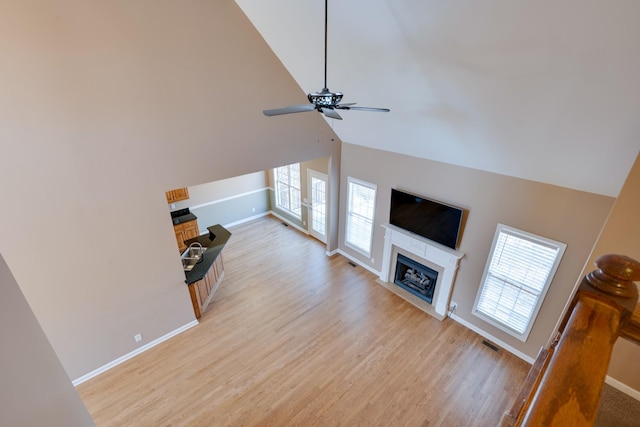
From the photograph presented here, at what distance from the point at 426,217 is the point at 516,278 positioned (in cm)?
169

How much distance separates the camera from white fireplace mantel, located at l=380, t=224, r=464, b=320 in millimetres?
5242

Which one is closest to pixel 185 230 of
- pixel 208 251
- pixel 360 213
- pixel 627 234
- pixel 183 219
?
pixel 183 219

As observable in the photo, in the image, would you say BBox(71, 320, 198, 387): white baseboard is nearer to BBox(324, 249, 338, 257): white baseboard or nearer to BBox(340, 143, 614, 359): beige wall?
BBox(324, 249, 338, 257): white baseboard

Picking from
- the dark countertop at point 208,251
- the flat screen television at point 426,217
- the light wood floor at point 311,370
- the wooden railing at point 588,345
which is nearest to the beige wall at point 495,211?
the flat screen television at point 426,217

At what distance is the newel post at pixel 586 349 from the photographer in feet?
2.03

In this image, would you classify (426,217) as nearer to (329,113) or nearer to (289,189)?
A: (329,113)

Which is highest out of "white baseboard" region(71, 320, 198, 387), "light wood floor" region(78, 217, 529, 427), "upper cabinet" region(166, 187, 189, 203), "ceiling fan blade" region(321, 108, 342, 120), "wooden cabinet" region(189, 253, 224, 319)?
"ceiling fan blade" region(321, 108, 342, 120)

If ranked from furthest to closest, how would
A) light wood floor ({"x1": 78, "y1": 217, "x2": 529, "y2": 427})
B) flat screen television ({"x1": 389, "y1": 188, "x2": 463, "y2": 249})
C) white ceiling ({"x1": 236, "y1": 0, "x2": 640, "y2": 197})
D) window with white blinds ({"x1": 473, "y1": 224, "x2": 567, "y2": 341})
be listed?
flat screen television ({"x1": 389, "y1": 188, "x2": 463, "y2": 249}) < window with white blinds ({"x1": 473, "y1": 224, "x2": 567, "y2": 341}) < light wood floor ({"x1": 78, "y1": 217, "x2": 529, "y2": 427}) < white ceiling ({"x1": 236, "y1": 0, "x2": 640, "y2": 197})

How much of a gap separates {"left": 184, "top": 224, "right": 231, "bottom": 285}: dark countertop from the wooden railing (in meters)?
5.32

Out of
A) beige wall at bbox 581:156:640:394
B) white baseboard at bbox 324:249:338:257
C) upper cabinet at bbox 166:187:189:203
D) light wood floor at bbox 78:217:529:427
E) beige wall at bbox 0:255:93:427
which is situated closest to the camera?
beige wall at bbox 0:255:93:427

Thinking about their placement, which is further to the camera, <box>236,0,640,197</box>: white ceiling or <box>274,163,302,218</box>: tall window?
<box>274,163,302,218</box>: tall window

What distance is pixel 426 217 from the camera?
5340mm

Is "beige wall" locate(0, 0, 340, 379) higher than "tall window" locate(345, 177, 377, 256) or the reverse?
higher

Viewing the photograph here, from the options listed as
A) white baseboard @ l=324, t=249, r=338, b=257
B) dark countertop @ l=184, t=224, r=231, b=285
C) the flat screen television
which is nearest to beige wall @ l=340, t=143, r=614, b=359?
the flat screen television
